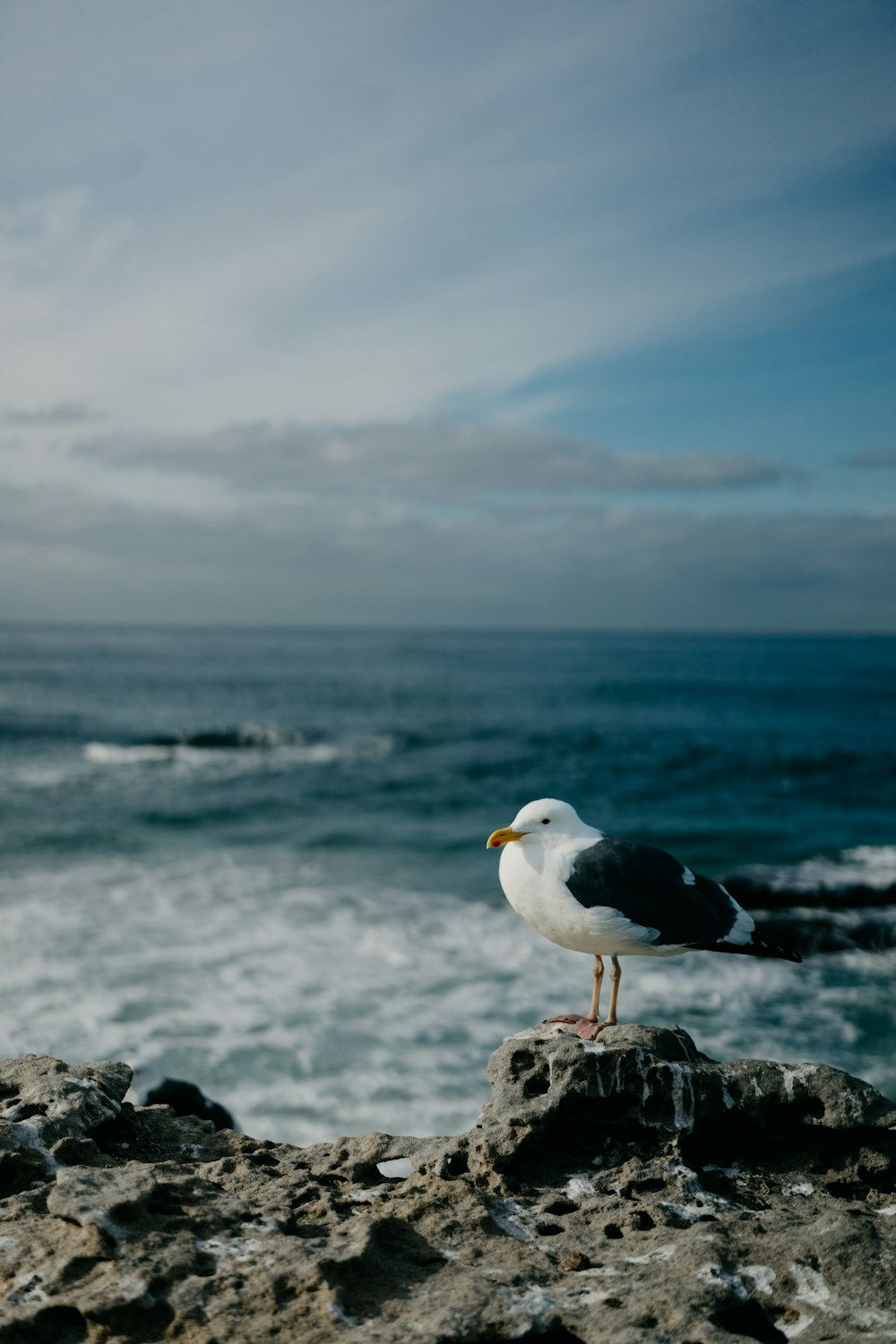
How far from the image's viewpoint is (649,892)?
421 centimetres

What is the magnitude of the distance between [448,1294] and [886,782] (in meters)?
25.9

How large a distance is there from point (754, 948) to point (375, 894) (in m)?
10.1

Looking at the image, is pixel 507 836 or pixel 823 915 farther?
pixel 823 915

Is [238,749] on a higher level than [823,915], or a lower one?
lower

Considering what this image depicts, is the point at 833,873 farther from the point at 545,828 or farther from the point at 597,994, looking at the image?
the point at 545,828

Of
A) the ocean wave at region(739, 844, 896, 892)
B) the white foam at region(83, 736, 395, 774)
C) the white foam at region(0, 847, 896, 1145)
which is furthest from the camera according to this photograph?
the white foam at region(83, 736, 395, 774)

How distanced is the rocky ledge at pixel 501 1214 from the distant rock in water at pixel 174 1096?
2.70 meters

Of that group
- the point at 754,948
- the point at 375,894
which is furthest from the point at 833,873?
the point at 754,948

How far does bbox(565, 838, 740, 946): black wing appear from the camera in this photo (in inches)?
164

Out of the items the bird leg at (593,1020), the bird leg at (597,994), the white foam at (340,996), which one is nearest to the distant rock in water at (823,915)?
the white foam at (340,996)

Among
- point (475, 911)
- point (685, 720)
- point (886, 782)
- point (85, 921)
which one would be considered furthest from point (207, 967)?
point (685, 720)

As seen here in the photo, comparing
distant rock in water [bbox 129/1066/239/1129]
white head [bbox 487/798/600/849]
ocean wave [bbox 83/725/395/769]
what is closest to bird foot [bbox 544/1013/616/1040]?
white head [bbox 487/798/600/849]

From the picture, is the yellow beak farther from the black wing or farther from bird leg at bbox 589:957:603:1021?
bird leg at bbox 589:957:603:1021

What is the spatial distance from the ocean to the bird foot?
3.81 m
